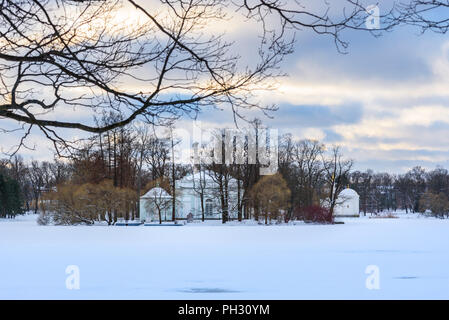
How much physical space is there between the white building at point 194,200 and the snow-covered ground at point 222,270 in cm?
2113

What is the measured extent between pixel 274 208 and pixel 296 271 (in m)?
25.7

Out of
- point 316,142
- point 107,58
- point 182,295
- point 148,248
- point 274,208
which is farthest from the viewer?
point 316,142

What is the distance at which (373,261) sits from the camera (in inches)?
595

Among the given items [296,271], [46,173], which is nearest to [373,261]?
[296,271]

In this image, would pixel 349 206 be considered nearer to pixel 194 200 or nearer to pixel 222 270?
pixel 194 200

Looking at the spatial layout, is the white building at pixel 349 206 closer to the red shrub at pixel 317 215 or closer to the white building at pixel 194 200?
the white building at pixel 194 200

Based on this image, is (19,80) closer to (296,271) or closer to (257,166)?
(296,271)

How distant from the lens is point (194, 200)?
4756cm

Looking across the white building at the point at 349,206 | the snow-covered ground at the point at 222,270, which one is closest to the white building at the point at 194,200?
the white building at the point at 349,206

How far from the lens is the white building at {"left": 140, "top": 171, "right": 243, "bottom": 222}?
41.7 meters

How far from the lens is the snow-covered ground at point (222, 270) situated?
34.3ft

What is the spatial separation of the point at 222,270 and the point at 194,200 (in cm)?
3438

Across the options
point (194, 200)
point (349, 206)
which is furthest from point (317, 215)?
point (349, 206)

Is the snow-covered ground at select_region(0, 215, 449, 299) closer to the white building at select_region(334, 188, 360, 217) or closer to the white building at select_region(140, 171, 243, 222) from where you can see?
the white building at select_region(140, 171, 243, 222)
